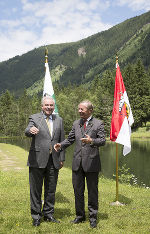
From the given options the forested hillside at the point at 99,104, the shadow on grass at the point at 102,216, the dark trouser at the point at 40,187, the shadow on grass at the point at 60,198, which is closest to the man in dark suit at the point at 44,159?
the dark trouser at the point at 40,187

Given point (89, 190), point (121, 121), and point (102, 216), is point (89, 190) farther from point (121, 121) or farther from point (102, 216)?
point (121, 121)

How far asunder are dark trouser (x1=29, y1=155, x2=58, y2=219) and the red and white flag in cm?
333

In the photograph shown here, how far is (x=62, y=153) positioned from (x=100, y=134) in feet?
3.96

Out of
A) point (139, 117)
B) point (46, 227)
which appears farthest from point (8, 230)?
point (139, 117)

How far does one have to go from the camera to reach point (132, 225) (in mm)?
6762

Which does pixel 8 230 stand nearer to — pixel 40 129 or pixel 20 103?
pixel 40 129

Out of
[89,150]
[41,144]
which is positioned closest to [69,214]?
[89,150]

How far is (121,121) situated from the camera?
942 cm

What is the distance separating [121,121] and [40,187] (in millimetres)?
4146

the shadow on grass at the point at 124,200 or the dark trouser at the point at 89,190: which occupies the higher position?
the dark trouser at the point at 89,190

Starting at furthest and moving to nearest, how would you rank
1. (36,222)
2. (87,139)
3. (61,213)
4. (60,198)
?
(60,198) < (61,213) < (36,222) < (87,139)

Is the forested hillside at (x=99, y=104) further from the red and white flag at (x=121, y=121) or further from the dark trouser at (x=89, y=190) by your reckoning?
the dark trouser at (x=89, y=190)

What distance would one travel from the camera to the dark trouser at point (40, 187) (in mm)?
6605

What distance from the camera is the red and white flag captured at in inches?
364
